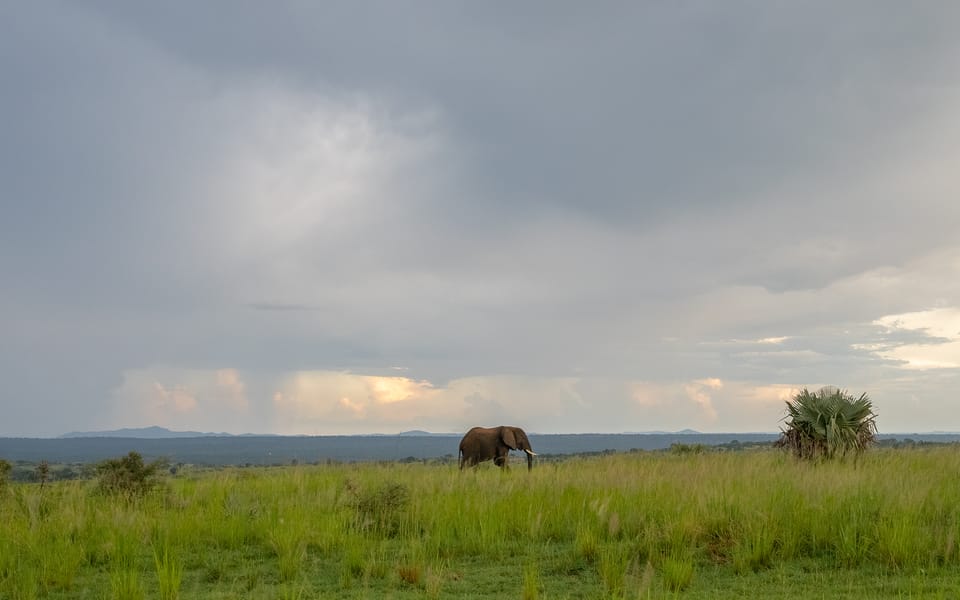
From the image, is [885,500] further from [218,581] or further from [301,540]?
[218,581]

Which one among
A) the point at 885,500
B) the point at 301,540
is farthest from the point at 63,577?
the point at 885,500

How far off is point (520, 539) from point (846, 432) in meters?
12.8

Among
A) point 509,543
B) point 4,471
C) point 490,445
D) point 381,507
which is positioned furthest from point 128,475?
point 490,445

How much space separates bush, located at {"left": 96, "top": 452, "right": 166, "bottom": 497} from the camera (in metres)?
15.3

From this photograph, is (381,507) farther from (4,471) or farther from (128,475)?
(4,471)

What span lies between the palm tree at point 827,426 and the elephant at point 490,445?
29.4 feet

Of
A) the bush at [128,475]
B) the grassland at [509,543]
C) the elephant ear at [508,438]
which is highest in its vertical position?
the elephant ear at [508,438]

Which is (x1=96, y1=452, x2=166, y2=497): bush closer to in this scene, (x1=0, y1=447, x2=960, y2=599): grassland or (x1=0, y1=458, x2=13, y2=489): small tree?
(x1=0, y1=447, x2=960, y2=599): grassland

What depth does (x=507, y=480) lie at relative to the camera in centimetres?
1627

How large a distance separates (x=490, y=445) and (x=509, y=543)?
1658cm

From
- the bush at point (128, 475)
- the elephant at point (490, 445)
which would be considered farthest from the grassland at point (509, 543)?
the elephant at point (490, 445)

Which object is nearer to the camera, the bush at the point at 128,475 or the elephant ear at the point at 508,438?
the bush at the point at 128,475

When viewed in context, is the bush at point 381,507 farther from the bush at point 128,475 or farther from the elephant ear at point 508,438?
the elephant ear at point 508,438

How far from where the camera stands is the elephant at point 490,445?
26844mm
